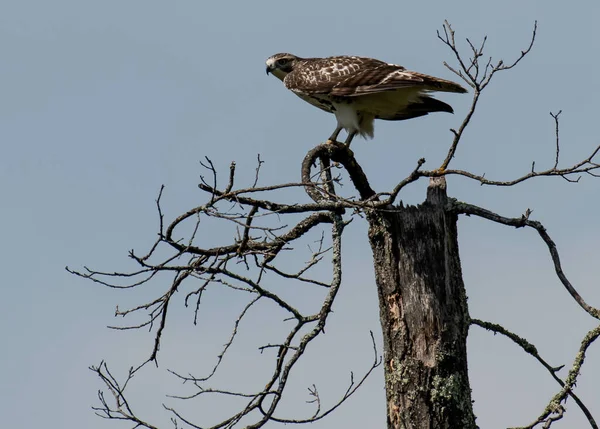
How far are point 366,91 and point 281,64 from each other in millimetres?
1956

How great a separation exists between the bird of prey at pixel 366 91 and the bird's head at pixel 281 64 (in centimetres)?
90

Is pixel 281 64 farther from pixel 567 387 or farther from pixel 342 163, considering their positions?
pixel 567 387

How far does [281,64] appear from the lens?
10164 mm

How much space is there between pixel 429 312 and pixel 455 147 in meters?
1.11

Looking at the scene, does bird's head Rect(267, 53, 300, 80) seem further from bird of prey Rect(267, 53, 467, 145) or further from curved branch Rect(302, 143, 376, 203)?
curved branch Rect(302, 143, 376, 203)

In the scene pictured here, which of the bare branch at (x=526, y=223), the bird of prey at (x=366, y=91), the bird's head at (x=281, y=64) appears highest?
the bird's head at (x=281, y=64)

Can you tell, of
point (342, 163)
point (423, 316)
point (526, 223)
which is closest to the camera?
point (423, 316)

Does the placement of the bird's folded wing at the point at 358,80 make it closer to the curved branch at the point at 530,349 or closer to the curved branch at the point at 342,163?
the curved branch at the point at 342,163

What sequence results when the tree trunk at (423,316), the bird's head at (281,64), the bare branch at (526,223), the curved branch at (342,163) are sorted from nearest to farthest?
1. the tree trunk at (423,316)
2. the bare branch at (526,223)
3. the curved branch at (342,163)
4. the bird's head at (281,64)

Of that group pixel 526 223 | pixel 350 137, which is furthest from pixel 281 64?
pixel 526 223

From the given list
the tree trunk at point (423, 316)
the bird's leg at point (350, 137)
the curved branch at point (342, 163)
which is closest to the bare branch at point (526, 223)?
the tree trunk at point (423, 316)

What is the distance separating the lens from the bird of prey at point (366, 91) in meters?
8.38

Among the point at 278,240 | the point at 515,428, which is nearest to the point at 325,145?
the point at 278,240

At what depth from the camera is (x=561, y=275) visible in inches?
237
